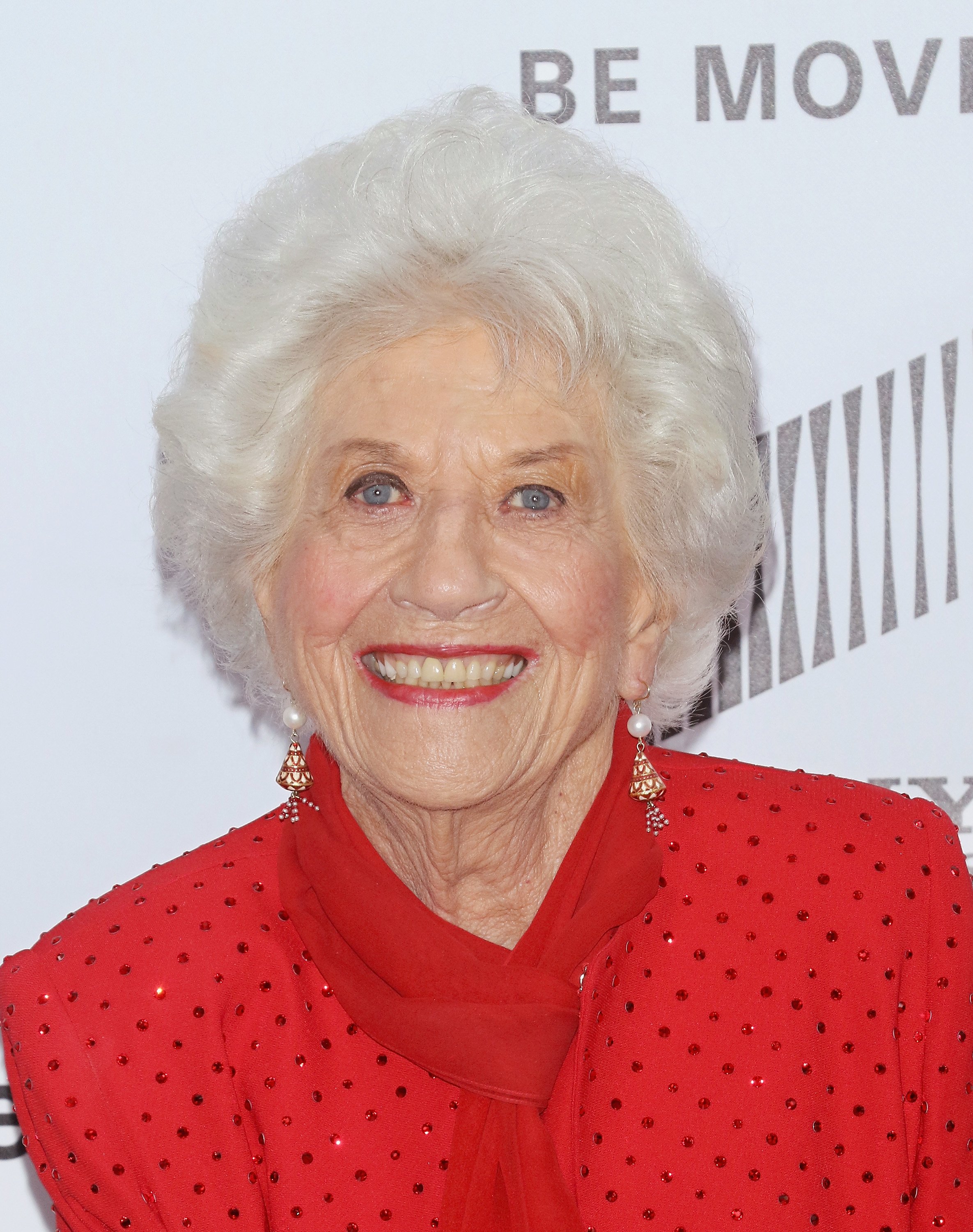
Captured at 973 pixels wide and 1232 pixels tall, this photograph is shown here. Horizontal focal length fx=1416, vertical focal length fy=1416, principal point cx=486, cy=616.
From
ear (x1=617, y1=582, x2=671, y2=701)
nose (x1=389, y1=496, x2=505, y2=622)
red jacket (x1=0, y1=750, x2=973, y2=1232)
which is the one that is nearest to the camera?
nose (x1=389, y1=496, x2=505, y2=622)

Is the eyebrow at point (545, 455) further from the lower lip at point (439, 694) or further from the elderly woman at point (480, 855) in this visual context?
the lower lip at point (439, 694)

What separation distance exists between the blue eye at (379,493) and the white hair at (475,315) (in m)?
0.10

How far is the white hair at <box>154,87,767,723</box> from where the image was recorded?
5.03ft

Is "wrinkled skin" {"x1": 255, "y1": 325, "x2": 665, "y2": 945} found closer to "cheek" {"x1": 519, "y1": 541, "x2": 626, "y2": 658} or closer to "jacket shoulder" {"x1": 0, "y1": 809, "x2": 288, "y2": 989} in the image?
"cheek" {"x1": 519, "y1": 541, "x2": 626, "y2": 658}

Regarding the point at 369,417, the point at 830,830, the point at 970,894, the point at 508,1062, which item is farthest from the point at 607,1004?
the point at 369,417

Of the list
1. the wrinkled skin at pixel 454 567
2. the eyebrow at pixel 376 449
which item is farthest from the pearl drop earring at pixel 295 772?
the eyebrow at pixel 376 449

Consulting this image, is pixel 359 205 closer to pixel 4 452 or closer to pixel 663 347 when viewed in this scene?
pixel 663 347

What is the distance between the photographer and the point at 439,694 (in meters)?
1.55

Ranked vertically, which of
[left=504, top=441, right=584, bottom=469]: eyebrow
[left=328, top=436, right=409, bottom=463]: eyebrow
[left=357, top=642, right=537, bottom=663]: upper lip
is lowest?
[left=357, top=642, right=537, bottom=663]: upper lip

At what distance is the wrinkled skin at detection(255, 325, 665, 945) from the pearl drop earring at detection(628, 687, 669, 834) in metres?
0.10

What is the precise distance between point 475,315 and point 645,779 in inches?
24.1

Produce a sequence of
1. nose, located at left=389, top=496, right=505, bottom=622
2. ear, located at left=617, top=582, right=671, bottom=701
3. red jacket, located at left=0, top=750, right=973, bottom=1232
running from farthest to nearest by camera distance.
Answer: ear, located at left=617, top=582, right=671, bottom=701 → red jacket, located at left=0, top=750, right=973, bottom=1232 → nose, located at left=389, top=496, right=505, bottom=622

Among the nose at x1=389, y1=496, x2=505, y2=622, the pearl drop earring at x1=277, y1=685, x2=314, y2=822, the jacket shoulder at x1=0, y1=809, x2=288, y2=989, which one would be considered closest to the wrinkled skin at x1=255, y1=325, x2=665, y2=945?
the nose at x1=389, y1=496, x2=505, y2=622

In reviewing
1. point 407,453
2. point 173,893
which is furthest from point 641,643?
point 173,893
